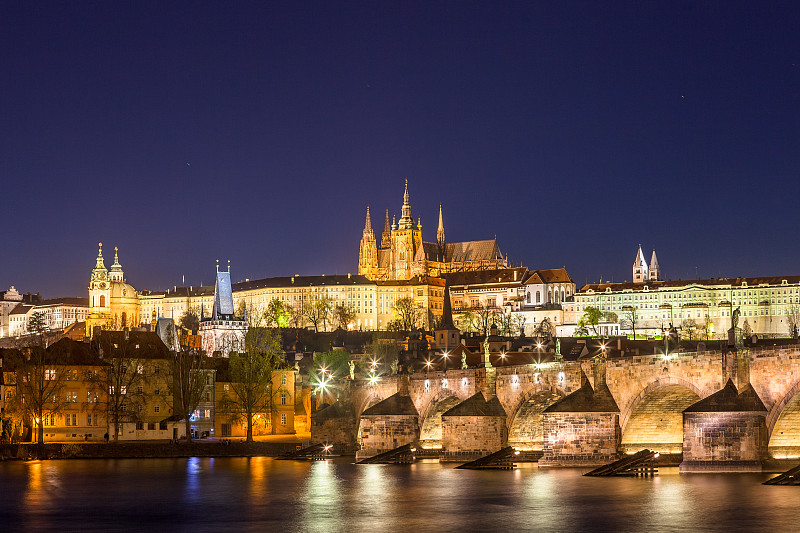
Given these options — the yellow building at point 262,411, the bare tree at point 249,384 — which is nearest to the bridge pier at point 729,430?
the bare tree at point 249,384

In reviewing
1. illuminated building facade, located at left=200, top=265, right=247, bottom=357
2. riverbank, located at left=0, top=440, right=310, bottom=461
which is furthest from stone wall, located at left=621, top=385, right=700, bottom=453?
illuminated building facade, located at left=200, top=265, right=247, bottom=357

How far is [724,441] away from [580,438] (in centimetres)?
957

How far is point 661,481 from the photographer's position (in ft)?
173

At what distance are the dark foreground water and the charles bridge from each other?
1.42 metres

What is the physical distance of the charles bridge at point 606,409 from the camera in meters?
48.8

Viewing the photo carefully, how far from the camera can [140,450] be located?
263ft

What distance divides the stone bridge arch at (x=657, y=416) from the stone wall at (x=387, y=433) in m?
18.8

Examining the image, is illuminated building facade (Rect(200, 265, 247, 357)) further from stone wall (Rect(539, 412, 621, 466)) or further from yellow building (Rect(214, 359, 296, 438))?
stone wall (Rect(539, 412, 621, 466))

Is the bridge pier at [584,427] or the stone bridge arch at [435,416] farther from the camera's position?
the stone bridge arch at [435,416]

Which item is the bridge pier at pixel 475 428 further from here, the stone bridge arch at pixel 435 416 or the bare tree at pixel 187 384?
the bare tree at pixel 187 384

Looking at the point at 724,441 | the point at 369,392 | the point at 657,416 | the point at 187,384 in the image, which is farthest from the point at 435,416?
the point at 724,441

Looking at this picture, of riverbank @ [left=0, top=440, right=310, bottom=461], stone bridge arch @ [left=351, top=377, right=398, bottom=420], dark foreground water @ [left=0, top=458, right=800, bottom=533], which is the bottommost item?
dark foreground water @ [left=0, top=458, right=800, bottom=533]

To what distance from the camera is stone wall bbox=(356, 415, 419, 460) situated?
73688mm

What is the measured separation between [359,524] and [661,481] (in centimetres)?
1396
